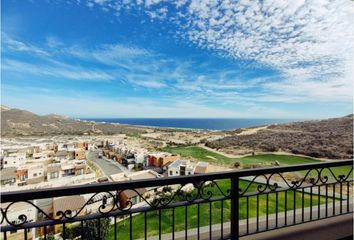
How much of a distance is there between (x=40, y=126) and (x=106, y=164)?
3.25 metres

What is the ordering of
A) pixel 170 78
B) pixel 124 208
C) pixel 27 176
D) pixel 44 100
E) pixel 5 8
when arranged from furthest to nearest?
pixel 170 78
pixel 44 100
pixel 27 176
pixel 5 8
pixel 124 208

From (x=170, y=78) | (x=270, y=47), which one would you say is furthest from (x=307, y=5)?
(x=170, y=78)

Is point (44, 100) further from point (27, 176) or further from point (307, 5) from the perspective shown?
point (307, 5)

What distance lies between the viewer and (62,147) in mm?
10734

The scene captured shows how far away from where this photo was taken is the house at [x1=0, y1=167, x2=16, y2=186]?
750 centimetres

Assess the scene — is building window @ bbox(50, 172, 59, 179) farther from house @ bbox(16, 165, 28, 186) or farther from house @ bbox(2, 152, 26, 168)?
house @ bbox(2, 152, 26, 168)

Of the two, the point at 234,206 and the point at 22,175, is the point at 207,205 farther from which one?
the point at 22,175

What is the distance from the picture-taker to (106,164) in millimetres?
10820

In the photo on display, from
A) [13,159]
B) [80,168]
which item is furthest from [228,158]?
[13,159]

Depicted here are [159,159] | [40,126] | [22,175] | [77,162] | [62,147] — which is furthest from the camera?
[62,147]

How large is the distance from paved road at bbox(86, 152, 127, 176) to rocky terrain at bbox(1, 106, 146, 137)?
132cm

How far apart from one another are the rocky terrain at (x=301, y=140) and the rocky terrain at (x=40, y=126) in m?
6.52

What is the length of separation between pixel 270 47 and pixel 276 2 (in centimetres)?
215

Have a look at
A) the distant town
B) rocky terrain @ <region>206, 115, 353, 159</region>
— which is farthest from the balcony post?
rocky terrain @ <region>206, 115, 353, 159</region>
